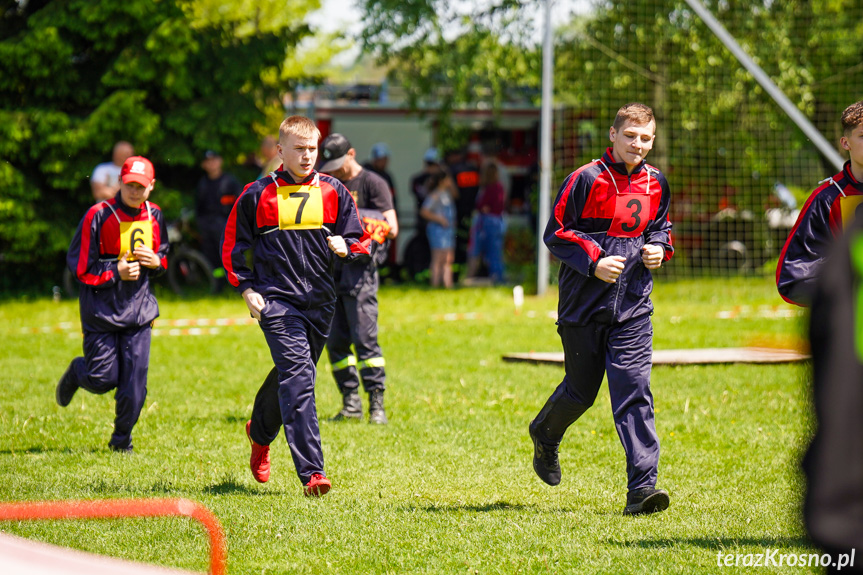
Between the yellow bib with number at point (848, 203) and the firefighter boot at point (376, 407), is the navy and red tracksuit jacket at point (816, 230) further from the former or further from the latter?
the firefighter boot at point (376, 407)

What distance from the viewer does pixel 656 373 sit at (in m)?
9.75

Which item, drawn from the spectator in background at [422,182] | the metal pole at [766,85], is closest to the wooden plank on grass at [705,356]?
the metal pole at [766,85]

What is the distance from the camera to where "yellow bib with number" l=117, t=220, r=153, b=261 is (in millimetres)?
6715

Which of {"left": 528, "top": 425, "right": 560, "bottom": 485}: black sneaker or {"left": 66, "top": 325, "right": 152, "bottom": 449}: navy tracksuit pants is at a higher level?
{"left": 66, "top": 325, "right": 152, "bottom": 449}: navy tracksuit pants

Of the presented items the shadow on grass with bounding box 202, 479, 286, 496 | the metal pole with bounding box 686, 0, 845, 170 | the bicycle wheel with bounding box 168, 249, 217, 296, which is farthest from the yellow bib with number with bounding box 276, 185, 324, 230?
the bicycle wheel with bounding box 168, 249, 217, 296

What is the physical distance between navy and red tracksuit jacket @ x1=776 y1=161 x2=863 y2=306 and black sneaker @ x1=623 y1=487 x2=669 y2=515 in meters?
1.15

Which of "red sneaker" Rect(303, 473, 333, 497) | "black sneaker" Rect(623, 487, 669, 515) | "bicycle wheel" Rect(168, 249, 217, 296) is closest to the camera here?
"black sneaker" Rect(623, 487, 669, 515)

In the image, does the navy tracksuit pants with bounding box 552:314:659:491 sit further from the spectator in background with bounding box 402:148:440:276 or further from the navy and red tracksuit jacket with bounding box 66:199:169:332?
the spectator in background with bounding box 402:148:440:276

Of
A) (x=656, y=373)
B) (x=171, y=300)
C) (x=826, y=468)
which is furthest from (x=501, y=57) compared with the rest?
(x=826, y=468)

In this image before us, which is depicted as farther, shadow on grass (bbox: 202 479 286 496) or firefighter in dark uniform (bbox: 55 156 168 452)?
firefighter in dark uniform (bbox: 55 156 168 452)

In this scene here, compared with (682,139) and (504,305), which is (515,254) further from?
(504,305)

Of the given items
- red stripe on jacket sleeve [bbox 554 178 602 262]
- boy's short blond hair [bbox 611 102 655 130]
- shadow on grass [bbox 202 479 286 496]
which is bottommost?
shadow on grass [bbox 202 479 286 496]

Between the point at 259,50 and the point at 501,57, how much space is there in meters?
4.19

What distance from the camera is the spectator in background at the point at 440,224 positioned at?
17562 millimetres
